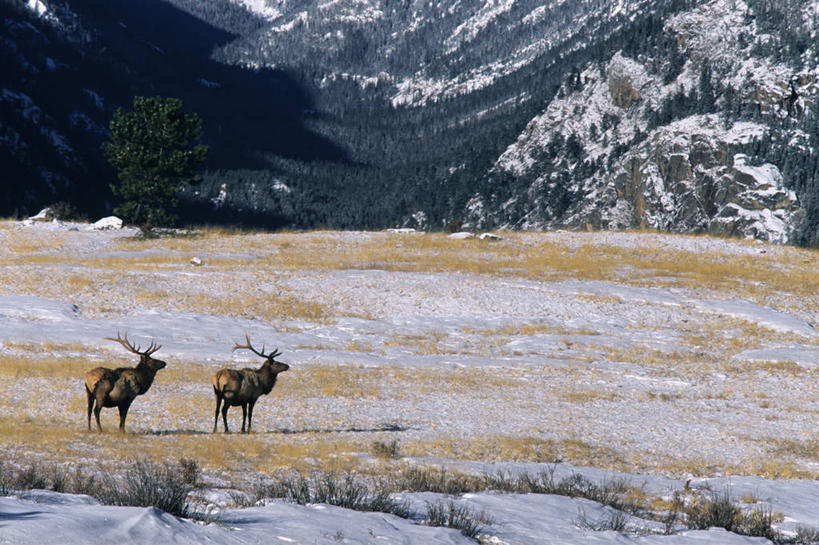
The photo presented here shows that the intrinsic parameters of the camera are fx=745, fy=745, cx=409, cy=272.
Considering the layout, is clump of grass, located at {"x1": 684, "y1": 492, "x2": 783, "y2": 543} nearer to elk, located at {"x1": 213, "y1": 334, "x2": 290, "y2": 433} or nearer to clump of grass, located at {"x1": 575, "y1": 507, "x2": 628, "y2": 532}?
clump of grass, located at {"x1": 575, "y1": 507, "x2": 628, "y2": 532}

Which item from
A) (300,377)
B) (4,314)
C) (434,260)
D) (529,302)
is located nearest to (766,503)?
(300,377)

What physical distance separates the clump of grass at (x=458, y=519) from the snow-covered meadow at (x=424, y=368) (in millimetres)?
176

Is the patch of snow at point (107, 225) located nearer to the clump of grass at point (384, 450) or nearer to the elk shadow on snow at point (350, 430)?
the elk shadow on snow at point (350, 430)

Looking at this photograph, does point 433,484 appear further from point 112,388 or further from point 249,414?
point 112,388

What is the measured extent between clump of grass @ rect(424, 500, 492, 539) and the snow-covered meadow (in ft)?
0.58

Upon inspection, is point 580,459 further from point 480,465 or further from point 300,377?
point 300,377

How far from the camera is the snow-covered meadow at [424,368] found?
8.88m

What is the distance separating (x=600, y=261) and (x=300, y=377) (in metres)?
25.4

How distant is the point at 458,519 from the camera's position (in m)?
7.61

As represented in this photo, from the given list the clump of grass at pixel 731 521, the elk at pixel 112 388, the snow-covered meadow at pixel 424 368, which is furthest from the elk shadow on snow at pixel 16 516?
the elk at pixel 112 388

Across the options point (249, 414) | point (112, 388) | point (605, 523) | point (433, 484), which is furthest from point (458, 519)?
point (112, 388)

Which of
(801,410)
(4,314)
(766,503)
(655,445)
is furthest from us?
(4,314)

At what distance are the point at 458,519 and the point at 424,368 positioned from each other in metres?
15.6

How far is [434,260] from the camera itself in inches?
1639
